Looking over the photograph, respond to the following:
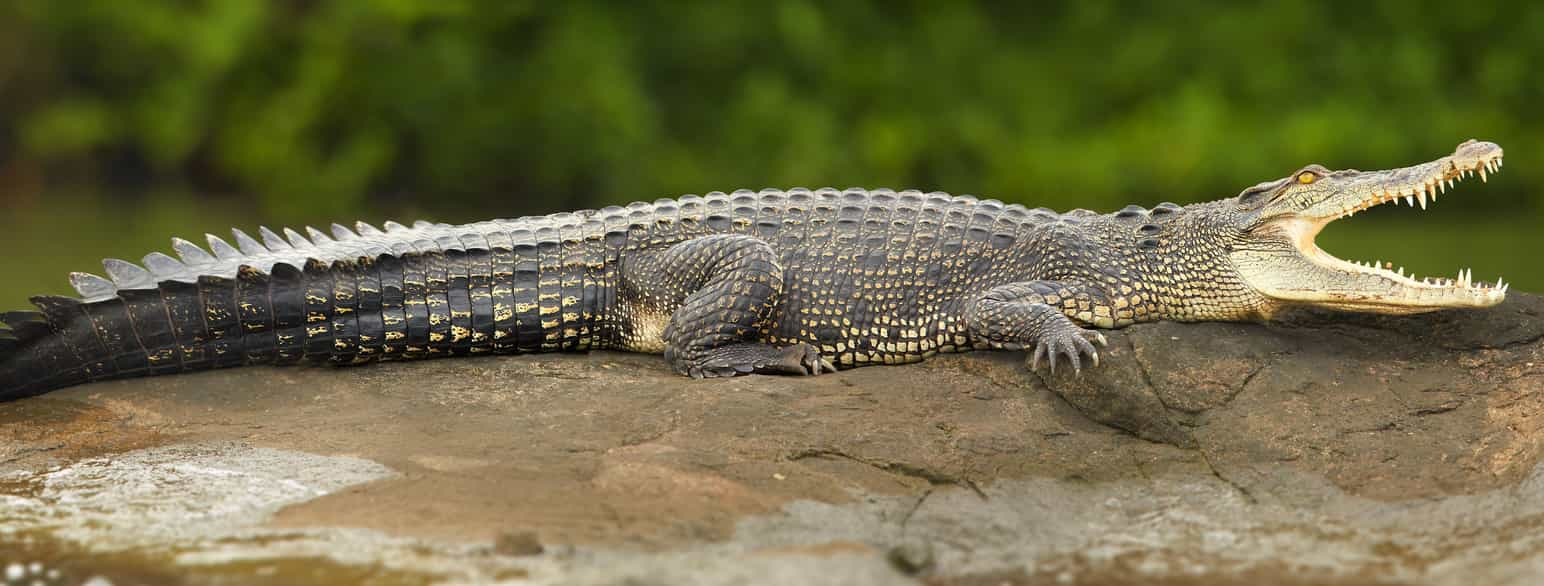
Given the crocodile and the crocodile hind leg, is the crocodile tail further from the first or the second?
the crocodile hind leg

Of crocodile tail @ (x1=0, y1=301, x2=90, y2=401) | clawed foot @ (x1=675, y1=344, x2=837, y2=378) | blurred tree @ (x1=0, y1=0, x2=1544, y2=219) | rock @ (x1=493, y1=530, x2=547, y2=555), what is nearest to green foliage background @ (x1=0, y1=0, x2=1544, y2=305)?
blurred tree @ (x1=0, y1=0, x2=1544, y2=219)

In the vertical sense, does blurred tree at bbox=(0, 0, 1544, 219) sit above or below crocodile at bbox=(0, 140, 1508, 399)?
above

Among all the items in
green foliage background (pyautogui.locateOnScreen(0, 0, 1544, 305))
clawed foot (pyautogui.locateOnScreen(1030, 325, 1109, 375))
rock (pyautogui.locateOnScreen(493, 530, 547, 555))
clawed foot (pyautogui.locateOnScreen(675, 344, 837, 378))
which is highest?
green foliage background (pyautogui.locateOnScreen(0, 0, 1544, 305))

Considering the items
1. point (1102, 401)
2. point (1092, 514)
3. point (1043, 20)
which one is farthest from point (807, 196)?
point (1043, 20)

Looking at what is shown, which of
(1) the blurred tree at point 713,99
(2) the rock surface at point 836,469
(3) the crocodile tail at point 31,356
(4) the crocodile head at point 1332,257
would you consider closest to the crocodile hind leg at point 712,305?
(2) the rock surface at point 836,469

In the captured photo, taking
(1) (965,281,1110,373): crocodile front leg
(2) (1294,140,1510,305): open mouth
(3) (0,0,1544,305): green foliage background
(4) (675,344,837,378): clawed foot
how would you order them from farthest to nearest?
(3) (0,0,1544,305): green foliage background → (4) (675,344,837,378): clawed foot → (1) (965,281,1110,373): crocodile front leg → (2) (1294,140,1510,305): open mouth

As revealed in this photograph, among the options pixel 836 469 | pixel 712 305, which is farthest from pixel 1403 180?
pixel 712 305

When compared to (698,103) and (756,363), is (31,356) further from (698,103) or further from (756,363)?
(698,103)

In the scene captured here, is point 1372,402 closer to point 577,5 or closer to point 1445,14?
point 577,5

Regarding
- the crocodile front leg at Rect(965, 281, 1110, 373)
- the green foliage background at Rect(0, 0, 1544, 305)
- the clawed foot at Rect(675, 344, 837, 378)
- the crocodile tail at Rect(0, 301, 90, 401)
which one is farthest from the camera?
the green foliage background at Rect(0, 0, 1544, 305)
